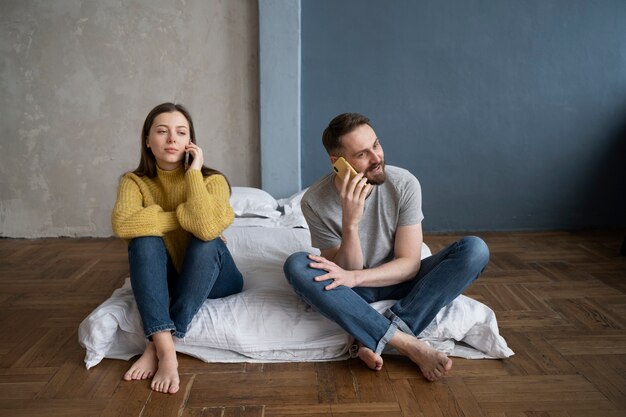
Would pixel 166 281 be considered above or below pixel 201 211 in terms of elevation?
below

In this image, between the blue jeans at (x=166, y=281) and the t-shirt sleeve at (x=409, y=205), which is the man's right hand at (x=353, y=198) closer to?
the t-shirt sleeve at (x=409, y=205)

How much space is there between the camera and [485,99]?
3939mm

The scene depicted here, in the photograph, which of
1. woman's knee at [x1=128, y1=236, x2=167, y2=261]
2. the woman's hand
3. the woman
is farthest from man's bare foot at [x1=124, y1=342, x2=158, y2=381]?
the woman's hand

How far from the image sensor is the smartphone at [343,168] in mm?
1999

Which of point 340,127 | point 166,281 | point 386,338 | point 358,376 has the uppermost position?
point 340,127

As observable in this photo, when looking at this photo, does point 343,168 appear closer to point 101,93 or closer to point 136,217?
point 136,217

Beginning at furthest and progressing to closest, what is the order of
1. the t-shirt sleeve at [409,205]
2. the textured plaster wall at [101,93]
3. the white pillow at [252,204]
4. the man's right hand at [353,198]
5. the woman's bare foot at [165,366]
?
the textured plaster wall at [101,93] → the white pillow at [252,204] → the t-shirt sleeve at [409,205] → the man's right hand at [353,198] → the woman's bare foot at [165,366]

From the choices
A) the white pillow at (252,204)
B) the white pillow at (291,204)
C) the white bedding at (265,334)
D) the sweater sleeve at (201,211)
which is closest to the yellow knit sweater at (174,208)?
the sweater sleeve at (201,211)

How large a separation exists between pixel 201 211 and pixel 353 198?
0.52 m

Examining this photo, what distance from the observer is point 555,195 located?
4059 millimetres

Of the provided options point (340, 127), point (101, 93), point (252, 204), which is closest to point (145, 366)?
point (340, 127)

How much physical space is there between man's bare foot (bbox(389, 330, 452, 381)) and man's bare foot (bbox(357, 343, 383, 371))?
2.6 inches

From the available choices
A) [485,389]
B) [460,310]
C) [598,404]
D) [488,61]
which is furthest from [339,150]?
[488,61]

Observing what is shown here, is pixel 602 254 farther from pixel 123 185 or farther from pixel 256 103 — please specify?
pixel 123 185
